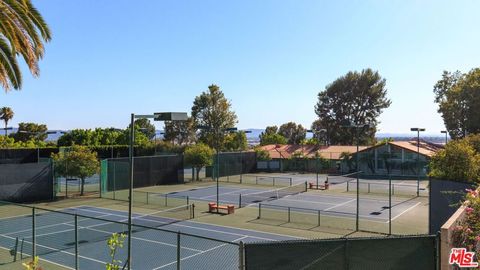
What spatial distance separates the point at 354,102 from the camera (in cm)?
10394

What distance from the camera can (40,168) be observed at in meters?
39.0

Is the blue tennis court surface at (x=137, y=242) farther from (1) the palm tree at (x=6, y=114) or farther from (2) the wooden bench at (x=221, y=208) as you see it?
(1) the palm tree at (x=6, y=114)

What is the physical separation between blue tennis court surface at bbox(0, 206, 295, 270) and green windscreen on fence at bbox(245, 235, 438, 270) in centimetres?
869

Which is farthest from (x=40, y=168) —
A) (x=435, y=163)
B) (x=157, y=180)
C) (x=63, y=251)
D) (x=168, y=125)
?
(x=168, y=125)

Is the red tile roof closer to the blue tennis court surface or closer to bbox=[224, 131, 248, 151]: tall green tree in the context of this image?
bbox=[224, 131, 248, 151]: tall green tree

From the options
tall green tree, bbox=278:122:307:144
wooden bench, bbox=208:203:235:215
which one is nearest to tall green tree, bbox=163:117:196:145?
tall green tree, bbox=278:122:307:144

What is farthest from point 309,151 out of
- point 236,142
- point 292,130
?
point 292,130

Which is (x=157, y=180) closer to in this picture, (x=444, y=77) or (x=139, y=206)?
(x=139, y=206)

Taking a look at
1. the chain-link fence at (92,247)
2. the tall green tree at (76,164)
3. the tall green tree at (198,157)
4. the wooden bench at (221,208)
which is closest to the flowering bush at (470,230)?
the chain-link fence at (92,247)

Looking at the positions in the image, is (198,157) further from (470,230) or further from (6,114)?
(6,114)

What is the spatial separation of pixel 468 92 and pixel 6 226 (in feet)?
211

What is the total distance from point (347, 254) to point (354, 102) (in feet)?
321

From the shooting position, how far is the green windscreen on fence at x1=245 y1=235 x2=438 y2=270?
9562 millimetres

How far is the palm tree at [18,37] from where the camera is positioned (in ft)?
48.8
